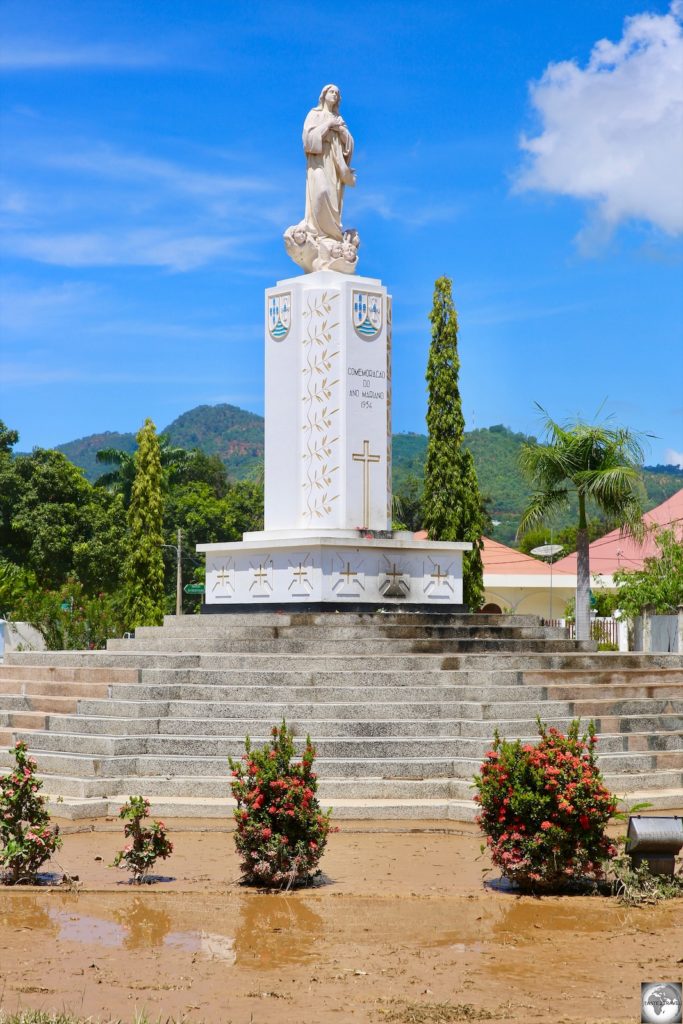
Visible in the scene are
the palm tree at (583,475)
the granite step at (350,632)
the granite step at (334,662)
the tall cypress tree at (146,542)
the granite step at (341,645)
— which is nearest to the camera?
the granite step at (334,662)

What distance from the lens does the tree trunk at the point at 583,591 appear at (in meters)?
A: 21.2

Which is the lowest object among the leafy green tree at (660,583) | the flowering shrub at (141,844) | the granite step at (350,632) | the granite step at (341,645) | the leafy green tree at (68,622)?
the flowering shrub at (141,844)

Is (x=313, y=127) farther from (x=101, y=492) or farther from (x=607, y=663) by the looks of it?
(x=101, y=492)

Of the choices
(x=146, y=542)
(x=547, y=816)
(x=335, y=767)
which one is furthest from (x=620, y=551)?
(x=547, y=816)

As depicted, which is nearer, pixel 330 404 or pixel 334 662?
pixel 334 662

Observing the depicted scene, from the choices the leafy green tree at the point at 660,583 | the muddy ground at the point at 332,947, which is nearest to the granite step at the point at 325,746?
the muddy ground at the point at 332,947

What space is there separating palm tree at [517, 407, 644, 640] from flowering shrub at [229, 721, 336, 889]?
13174 millimetres

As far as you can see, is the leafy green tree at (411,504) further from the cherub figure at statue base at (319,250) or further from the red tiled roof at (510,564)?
the cherub figure at statue base at (319,250)

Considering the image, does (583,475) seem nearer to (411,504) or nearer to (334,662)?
(334,662)

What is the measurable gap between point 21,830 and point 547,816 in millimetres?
3423

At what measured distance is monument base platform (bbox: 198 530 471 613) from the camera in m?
15.0

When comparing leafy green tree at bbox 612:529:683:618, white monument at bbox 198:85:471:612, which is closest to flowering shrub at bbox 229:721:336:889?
white monument at bbox 198:85:471:612

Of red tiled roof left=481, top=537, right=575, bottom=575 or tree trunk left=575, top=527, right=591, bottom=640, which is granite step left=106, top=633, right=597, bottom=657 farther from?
red tiled roof left=481, top=537, right=575, bottom=575

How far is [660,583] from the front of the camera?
25578 millimetres
